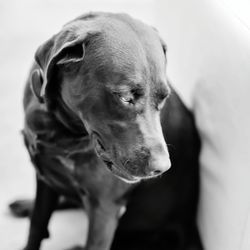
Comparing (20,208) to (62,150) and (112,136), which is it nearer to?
(62,150)

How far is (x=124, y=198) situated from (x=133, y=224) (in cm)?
20

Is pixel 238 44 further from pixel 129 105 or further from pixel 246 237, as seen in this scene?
pixel 246 237

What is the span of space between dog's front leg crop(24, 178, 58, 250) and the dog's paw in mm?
188

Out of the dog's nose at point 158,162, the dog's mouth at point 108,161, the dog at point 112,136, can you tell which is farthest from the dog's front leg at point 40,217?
the dog's nose at point 158,162

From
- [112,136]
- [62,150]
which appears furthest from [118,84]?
[62,150]

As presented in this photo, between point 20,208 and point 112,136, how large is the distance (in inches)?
30.2

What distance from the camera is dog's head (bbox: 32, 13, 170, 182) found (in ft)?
3.94

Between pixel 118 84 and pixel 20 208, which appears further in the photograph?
pixel 20 208

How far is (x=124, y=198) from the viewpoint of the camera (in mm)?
1502

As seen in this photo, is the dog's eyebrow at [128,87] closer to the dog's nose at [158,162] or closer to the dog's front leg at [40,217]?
the dog's nose at [158,162]

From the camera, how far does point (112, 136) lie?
1.24 meters

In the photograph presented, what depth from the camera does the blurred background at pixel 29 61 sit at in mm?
1749

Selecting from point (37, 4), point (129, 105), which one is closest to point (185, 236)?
point (129, 105)

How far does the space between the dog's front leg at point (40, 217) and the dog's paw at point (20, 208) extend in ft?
0.62
